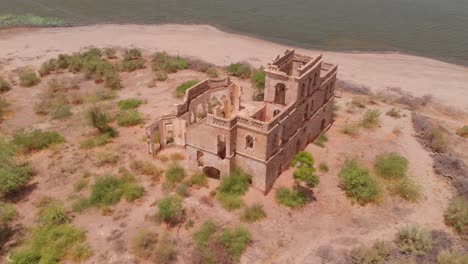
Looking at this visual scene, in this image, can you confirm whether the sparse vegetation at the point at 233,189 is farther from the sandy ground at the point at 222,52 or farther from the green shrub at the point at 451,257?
the sandy ground at the point at 222,52

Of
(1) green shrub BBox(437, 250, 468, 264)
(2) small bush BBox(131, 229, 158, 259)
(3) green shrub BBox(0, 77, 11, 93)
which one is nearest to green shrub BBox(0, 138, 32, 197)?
(2) small bush BBox(131, 229, 158, 259)

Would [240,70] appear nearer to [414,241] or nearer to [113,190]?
[113,190]

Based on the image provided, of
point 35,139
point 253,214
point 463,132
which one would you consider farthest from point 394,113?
point 35,139

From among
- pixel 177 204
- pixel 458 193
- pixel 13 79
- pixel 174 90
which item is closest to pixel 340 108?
pixel 458 193

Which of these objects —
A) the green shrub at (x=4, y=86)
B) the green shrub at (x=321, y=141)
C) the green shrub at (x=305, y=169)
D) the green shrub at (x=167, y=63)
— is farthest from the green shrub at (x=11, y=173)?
the green shrub at (x=321, y=141)

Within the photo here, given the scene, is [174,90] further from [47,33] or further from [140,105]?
[47,33]

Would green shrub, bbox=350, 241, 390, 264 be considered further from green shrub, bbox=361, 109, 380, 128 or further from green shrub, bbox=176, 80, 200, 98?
green shrub, bbox=176, 80, 200, 98
